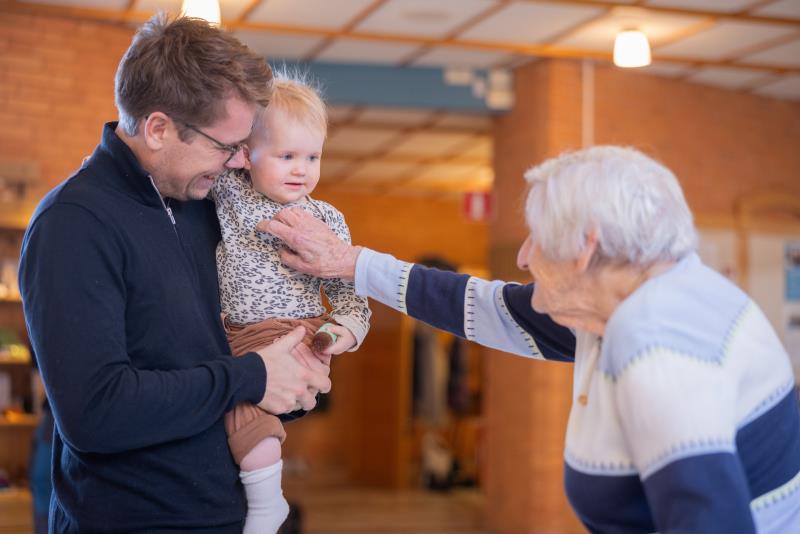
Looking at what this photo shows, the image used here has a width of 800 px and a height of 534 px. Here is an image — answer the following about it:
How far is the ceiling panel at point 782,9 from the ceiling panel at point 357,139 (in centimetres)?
373

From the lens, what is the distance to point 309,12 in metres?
6.11

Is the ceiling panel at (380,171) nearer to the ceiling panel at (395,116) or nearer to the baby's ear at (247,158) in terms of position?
the ceiling panel at (395,116)

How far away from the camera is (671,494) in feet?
4.90

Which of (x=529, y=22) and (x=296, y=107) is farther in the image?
(x=529, y=22)

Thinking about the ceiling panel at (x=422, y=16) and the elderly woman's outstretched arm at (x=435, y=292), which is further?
the ceiling panel at (x=422, y=16)

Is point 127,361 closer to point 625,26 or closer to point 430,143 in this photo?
point 625,26

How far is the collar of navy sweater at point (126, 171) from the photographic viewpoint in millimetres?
1780

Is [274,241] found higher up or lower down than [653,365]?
higher up

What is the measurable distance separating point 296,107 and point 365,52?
199 inches

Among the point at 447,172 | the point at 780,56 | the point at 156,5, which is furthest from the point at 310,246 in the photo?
the point at 447,172

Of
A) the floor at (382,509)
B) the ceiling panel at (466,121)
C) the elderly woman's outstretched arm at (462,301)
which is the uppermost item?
the ceiling panel at (466,121)

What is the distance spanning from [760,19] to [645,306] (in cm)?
519

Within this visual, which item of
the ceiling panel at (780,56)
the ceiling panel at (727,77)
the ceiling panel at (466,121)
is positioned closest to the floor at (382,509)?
the ceiling panel at (466,121)

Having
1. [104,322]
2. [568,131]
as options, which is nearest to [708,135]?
[568,131]
